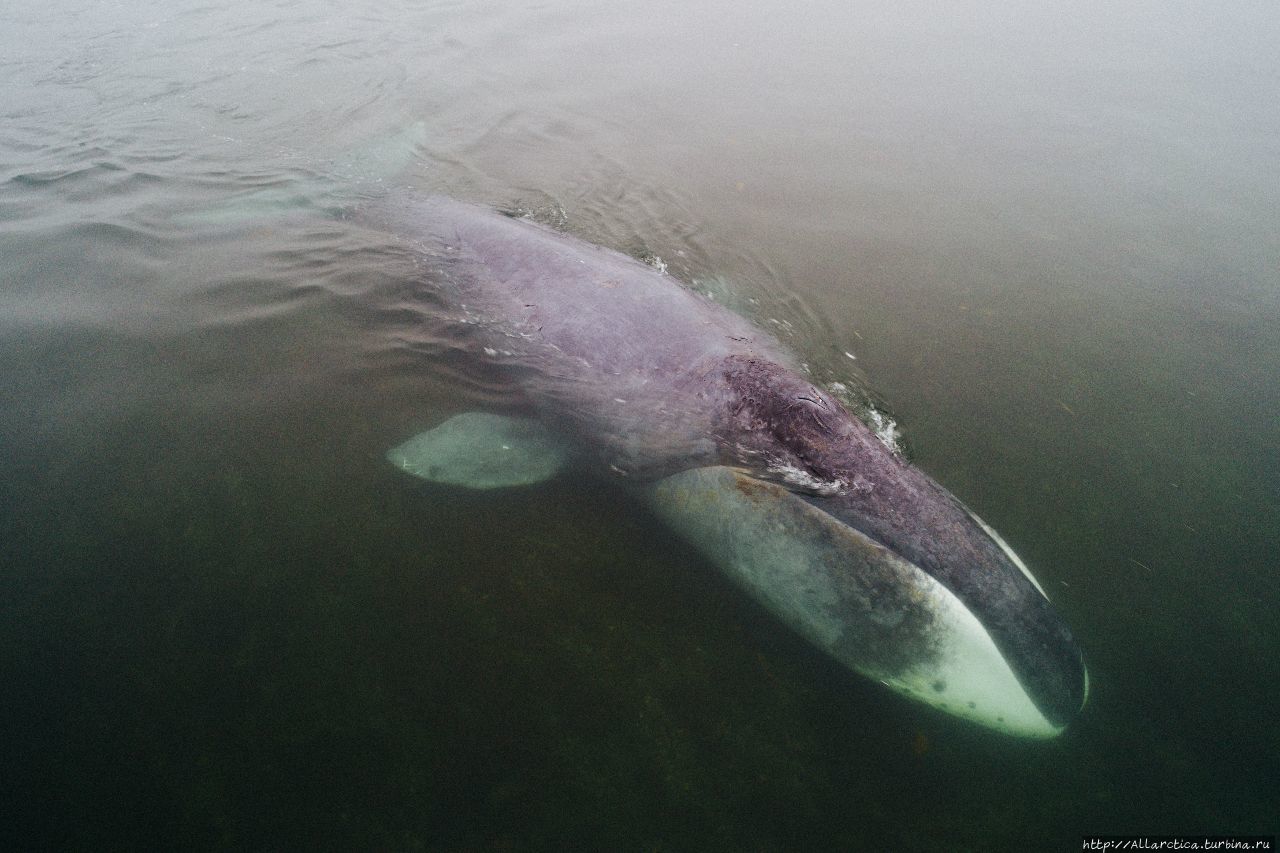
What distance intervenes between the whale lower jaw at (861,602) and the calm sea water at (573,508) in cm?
14

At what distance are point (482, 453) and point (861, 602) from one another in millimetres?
2305

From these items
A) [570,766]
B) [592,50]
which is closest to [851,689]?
[570,766]

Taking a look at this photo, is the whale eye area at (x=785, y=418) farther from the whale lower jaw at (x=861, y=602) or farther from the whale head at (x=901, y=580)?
the whale lower jaw at (x=861, y=602)

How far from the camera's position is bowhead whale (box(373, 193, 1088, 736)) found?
280 cm

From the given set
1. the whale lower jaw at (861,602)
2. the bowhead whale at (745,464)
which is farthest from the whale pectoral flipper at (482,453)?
the whale lower jaw at (861,602)

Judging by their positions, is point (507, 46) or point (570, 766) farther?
point (507, 46)

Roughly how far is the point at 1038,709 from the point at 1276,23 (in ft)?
73.6

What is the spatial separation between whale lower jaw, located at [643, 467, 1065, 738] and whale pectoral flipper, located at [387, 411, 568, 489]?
1128 millimetres

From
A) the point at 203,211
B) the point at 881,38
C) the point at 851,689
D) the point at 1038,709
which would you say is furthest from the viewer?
the point at 881,38

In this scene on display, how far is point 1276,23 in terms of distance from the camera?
618 inches

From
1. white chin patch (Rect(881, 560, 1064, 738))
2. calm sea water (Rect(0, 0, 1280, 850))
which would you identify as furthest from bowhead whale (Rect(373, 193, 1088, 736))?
calm sea water (Rect(0, 0, 1280, 850))

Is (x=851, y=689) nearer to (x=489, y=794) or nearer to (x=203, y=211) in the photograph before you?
(x=489, y=794)

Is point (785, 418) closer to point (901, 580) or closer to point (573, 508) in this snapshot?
point (901, 580)

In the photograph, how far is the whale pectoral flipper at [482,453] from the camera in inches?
145
